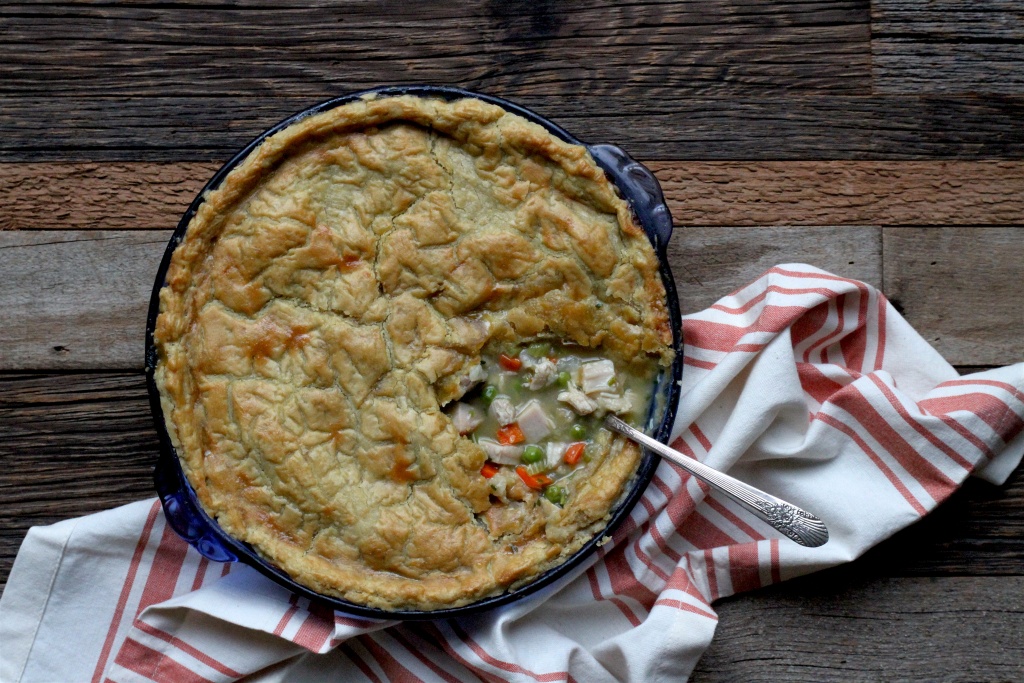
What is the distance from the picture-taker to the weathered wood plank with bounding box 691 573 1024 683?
318cm

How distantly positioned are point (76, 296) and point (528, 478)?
6.14 ft

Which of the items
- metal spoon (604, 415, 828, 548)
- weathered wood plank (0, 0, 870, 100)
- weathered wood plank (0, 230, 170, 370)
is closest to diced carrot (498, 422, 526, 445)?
metal spoon (604, 415, 828, 548)

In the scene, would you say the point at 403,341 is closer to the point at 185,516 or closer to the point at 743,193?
the point at 185,516

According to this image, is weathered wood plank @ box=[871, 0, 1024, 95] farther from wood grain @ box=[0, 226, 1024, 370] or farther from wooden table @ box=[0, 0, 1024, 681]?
wood grain @ box=[0, 226, 1024, 370]

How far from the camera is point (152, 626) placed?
293 cm

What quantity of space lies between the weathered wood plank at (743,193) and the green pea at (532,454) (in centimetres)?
108

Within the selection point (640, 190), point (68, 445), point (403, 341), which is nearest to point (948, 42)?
point (640, 190)

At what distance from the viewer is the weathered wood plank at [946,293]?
3.24 m

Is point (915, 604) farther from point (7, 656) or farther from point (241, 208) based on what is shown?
point (7, 656)

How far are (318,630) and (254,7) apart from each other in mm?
Answer: 2359

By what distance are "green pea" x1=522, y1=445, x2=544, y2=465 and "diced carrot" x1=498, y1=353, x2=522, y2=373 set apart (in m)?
0.28

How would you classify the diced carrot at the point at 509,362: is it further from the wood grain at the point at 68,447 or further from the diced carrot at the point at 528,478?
the wood grain at the point at 68,447

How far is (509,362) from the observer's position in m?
2.88

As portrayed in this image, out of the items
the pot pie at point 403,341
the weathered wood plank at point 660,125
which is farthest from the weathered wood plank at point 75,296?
the pot pie at point 403,341
